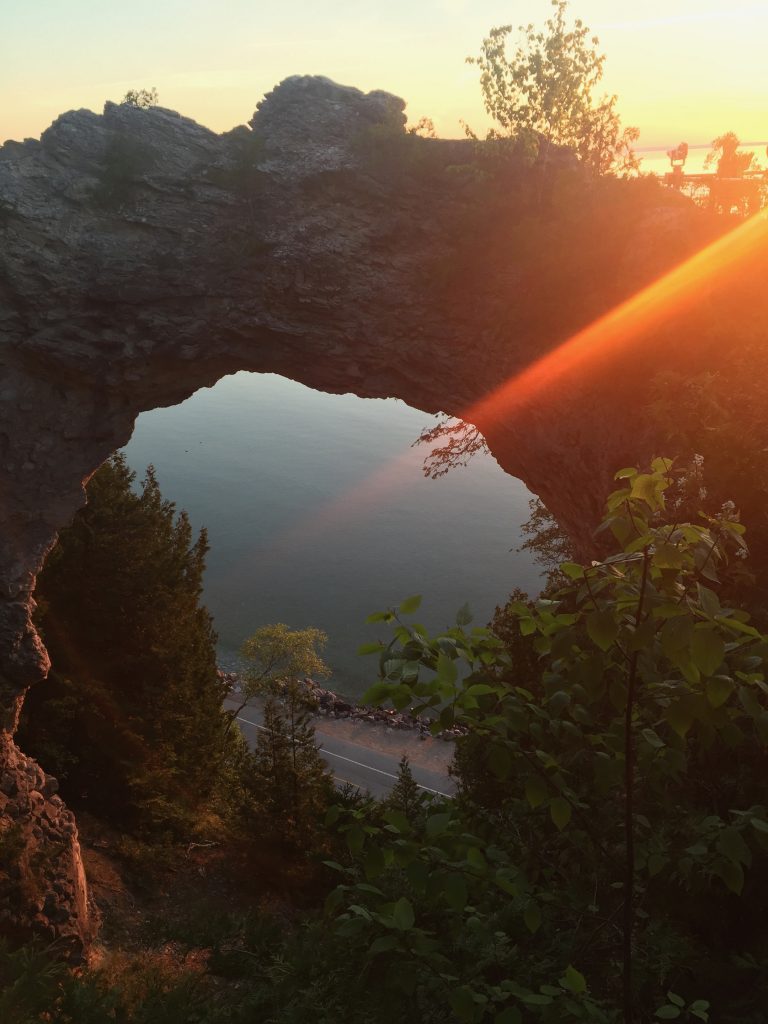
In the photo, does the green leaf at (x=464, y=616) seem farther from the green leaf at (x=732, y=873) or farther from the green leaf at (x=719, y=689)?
the green leaf at (x=732, y=873)

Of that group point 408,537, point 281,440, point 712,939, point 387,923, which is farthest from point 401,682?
point 281,440

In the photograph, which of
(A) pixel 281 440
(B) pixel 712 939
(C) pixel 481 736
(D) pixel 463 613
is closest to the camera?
(D) pixel 463 613

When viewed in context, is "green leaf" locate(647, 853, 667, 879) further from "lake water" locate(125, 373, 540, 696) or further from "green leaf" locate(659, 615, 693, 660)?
"lake water" locate(125, 373, 540, 696)

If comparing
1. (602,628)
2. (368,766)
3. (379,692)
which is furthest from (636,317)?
(368,766)

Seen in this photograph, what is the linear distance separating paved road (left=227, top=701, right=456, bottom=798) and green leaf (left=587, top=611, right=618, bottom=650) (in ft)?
107

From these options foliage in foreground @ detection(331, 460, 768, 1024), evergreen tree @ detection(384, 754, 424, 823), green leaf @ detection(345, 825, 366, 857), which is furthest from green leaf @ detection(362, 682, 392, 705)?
evergreen tree @ detection(384, 754, 424, 823)

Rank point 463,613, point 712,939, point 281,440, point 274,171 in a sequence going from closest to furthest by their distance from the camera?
point 463,613
point 712,939
point 274,171
point 281,440

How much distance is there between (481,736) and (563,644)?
0.60m

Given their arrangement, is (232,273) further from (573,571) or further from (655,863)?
(655,863)

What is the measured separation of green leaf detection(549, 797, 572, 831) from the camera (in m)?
2.75

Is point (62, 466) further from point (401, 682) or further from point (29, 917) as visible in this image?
point (401, 682)

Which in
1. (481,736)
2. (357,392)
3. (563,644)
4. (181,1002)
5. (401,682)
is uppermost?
(357,392)

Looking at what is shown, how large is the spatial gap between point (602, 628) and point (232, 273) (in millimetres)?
19834

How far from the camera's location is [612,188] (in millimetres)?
17125
